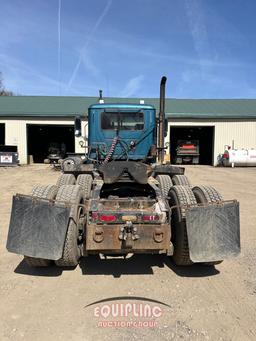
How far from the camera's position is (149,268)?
489 centimetres

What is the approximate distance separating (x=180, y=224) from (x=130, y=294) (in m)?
1.16

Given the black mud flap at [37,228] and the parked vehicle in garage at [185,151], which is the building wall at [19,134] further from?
the black mud flap at [37,228]

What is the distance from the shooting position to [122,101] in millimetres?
30391

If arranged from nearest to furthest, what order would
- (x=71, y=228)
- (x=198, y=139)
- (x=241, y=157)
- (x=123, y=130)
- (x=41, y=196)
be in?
(x=71, y=228) → (x=41, y=196) → (x=123, y=130) → (x=241, y=157) → (x=198, y=139)

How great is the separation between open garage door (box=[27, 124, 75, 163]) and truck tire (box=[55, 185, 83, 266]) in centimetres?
2848

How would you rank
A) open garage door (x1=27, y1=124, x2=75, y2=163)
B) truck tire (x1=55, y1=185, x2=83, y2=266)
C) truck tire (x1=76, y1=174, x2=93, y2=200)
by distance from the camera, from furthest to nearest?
1. open garage door (x1=27, y1=124, x2=75, y2=163)
2. truck tire (x1=76, y1=174, x2=93, y2=200)
3. truck tire (x1=55, y1=185, x2=83, y2=266)

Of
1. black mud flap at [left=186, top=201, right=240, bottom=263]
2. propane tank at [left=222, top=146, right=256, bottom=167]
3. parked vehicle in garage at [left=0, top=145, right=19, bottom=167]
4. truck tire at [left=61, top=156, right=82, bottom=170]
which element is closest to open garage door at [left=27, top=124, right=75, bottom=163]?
parked vehicle in garage at [left=0, top=145, right=19, bottom=167]

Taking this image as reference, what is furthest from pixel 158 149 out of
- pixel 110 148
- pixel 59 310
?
pixel 59 310

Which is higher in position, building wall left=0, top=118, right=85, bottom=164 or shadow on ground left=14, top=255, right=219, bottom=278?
building wall left=0, top=118, right=85, bottom=164

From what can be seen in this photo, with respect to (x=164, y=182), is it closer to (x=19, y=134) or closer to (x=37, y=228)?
(x=37, y=228)

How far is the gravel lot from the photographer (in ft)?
10.7

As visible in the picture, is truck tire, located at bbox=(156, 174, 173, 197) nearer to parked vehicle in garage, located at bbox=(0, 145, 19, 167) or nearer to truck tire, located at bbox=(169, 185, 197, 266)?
truck tire, located at bbox=(169, 185, 197, 266)

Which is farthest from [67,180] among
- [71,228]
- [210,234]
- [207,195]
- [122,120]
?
[210,234]

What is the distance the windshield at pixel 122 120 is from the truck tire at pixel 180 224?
3.16m
